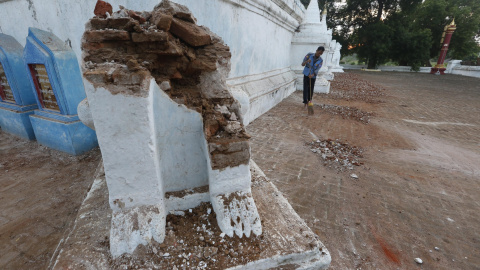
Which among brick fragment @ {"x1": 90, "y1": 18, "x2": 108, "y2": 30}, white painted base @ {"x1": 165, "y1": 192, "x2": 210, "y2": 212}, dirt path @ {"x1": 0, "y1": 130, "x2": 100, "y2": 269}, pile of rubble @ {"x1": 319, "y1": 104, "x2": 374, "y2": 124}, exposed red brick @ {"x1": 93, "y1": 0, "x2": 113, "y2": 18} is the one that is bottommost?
dirt path @ {"x1": 0, "y1": 130, "x2": 100, "y2": 269}

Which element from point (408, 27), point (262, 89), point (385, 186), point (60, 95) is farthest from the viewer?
point (408, 27)

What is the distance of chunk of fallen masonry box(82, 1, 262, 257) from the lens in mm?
1342

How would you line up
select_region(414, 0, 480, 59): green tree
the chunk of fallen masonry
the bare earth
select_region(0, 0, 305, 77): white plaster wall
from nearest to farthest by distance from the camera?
the chunk of fallen masonry → the bare earth → select_region(0, 0, 305, 77): white plaster wall → select_region(414, 0, 480, 59): green tree

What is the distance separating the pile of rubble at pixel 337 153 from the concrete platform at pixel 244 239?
2209mm

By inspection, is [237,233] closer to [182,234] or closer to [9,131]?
[182,234]

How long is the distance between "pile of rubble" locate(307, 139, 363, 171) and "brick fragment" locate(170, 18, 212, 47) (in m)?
2.97

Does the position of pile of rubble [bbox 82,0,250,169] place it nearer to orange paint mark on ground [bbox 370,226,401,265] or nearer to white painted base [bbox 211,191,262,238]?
white painted base [bbox 211,191,262,238]

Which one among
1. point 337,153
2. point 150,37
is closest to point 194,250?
point 150,37

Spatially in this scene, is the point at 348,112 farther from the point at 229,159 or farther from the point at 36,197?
the point at 36,197

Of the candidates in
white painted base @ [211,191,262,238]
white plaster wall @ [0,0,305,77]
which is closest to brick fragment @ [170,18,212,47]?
white painted base @ [211,191,262,238]

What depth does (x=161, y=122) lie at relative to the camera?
1.60 metres

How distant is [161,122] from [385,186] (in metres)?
3.16

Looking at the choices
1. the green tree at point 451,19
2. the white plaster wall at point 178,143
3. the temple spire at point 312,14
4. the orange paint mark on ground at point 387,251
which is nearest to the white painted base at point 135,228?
the white plaster wall at point 178,143

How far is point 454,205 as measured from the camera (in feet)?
9.34
